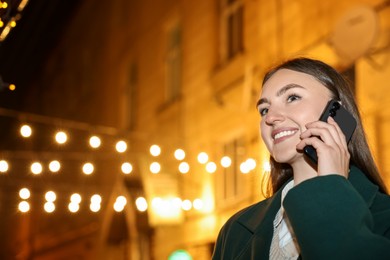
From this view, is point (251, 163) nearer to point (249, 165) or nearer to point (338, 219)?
point (249, 165)

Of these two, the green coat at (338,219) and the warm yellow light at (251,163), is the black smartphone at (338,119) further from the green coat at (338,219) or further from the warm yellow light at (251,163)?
the warm yellow light at (251,163)

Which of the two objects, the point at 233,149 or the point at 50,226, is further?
the point at 50,226

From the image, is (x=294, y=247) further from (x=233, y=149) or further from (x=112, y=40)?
(x=112, y=40)

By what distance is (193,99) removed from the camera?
48.5ft

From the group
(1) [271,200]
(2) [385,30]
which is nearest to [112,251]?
(2) [385,30]

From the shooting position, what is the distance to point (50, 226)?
81.8 ft

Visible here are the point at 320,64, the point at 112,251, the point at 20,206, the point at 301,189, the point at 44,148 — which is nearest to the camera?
the point at 301,189

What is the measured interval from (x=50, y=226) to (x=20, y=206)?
17500 millimetres

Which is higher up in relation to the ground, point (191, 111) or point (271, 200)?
point (191, 111)

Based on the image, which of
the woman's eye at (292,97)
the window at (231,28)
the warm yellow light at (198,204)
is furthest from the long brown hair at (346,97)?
the warm yellow light at (198,204)

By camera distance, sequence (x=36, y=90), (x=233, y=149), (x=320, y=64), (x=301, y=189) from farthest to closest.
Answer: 1. (x=36, y=90)
2. (x=233, y=149)
3. (x=320, y=64)
4. (x=301, y=189)

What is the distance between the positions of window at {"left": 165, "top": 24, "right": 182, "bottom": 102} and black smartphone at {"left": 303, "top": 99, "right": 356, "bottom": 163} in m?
13.0

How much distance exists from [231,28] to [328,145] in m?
11.2

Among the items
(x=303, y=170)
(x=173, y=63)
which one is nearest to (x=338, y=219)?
(x=303, y=170)
